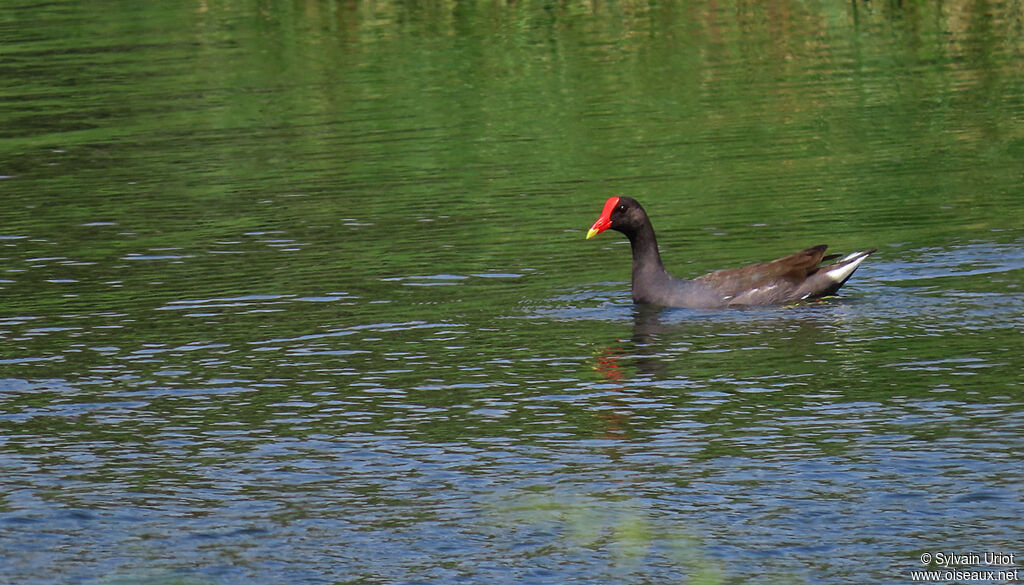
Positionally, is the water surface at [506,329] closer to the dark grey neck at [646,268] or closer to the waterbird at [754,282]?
the waterbird at [754,282]

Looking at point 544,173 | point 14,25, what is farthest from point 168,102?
point 14,25

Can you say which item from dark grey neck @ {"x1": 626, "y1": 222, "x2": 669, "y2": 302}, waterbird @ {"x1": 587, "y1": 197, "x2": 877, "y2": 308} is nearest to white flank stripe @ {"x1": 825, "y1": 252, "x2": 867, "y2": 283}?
waterbird @ {"x1": 587, "y1": 197, "x2": 877, "y2": 308}

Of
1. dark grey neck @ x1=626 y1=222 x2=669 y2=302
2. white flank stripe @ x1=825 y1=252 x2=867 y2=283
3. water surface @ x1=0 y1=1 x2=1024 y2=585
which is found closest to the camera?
water surface @ x1=0 y1=1 x2=1024 y2=585

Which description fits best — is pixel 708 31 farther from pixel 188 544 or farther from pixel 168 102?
pixel 188 544

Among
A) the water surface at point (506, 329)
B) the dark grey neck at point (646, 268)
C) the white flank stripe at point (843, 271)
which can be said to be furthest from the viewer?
the dark grey neck at point (646, 268)

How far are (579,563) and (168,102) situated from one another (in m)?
25.2

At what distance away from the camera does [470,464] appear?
1202 centimetres

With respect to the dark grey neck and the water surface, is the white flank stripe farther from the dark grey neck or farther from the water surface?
the dark grey neck

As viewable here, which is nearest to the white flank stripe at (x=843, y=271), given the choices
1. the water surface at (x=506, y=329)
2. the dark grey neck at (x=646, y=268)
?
the water surface at (x=506, y=329)

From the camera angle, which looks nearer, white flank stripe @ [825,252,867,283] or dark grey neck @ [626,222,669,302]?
white flank stripe @ [825,252,867,283]

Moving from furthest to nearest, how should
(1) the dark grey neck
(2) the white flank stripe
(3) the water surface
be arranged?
(1) the dark grey neck < (2) the white flank stripe < (3) the water surface

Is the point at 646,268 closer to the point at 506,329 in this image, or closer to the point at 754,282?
the point at 754,282

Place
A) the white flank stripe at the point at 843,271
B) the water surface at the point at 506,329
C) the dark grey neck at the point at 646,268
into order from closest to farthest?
the water surface at the point at 506,329 < the white flank stripe at the point at 843,271 < the dark grey neck at the point at 646,268

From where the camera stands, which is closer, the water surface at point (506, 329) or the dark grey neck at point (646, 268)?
the water surface at point (506, 329)
